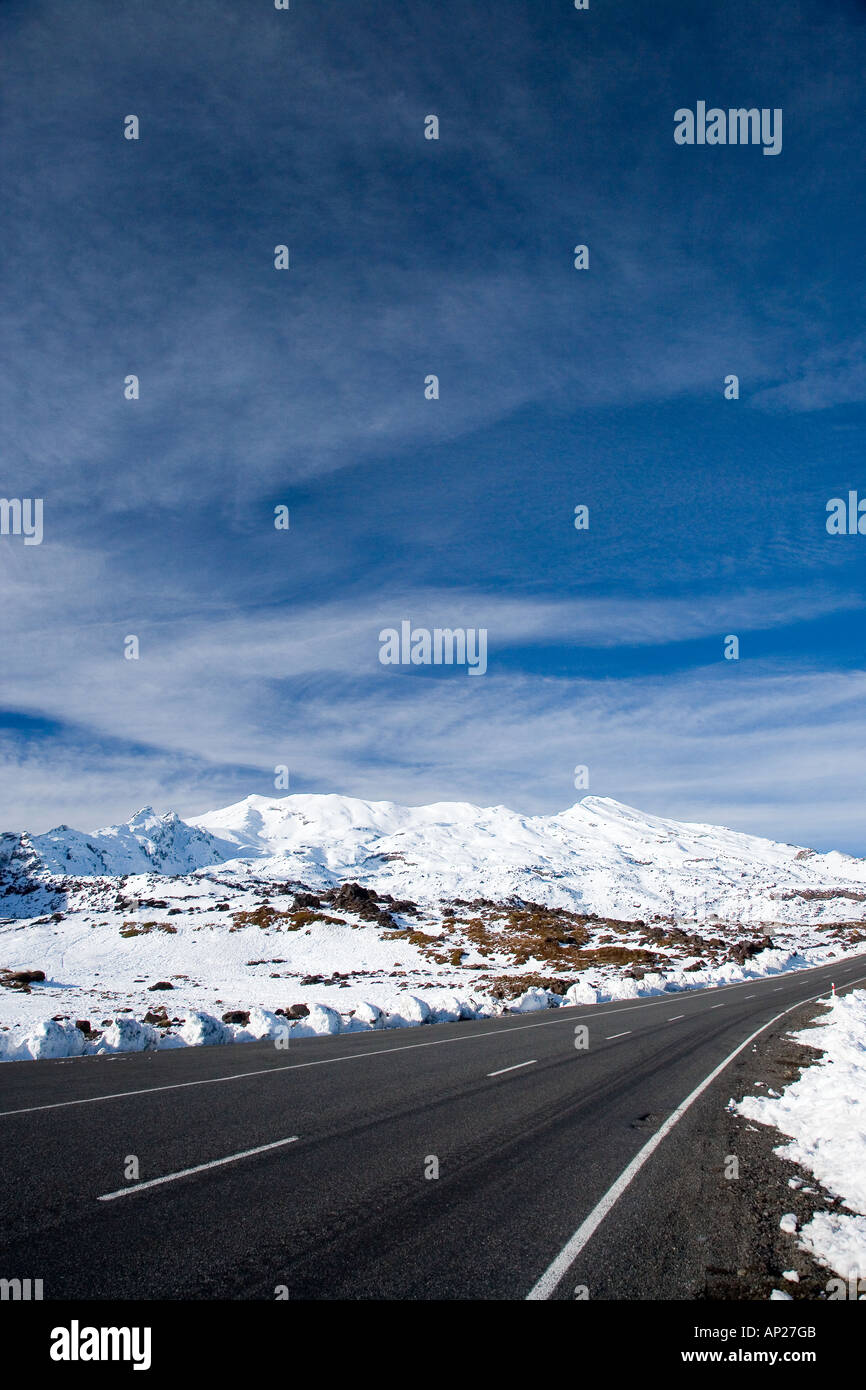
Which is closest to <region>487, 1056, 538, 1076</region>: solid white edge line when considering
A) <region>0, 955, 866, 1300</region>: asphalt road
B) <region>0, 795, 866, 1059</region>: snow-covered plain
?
<region>0, 955, 866, 1300</region>: asphalt road

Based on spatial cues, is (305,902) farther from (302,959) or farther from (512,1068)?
(512,1068)

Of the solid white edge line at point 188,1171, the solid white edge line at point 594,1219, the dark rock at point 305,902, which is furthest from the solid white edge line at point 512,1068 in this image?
the dark rock at point 305,902

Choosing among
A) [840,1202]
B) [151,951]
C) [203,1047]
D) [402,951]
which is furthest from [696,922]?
[840,1202]

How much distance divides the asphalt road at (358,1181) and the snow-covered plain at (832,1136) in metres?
0.88

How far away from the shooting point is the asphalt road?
15.8 ft

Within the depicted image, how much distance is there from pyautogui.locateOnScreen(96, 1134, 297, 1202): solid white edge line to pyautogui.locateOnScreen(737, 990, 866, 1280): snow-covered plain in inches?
211

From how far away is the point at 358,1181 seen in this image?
6754 millimetres

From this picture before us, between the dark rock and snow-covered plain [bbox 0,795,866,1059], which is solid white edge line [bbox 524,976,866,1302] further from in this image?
the dark rock

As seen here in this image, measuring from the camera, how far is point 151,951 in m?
52.4

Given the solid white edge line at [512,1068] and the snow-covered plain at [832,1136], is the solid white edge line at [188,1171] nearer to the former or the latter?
the snow-covered plain at [832,1136]

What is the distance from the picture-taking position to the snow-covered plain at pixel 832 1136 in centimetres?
572
